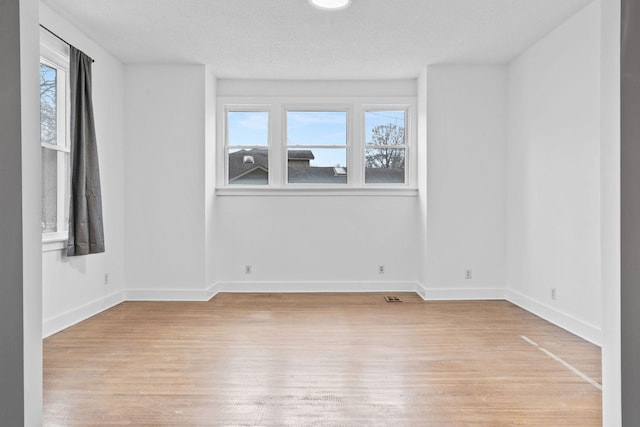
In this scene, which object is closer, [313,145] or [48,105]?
[48,105]

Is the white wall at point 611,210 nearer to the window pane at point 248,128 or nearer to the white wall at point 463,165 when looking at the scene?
the white wall at point 463,165

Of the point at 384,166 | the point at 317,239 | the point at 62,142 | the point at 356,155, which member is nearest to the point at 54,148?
the point at 62,142

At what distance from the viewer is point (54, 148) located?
12.0 feet

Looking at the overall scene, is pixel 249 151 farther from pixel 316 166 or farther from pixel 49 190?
pixel 49 190

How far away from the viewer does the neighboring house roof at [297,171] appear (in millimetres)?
5344

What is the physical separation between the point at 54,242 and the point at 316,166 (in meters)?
2.96

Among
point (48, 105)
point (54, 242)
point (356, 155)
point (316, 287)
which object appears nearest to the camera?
point (54, 242)

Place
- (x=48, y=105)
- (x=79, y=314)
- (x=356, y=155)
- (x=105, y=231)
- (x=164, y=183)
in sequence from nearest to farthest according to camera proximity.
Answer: (x=48, y=105)
(x=79, y=314)
(x=105, y=231)
(x=164, y=183)
(x=356, y=155)

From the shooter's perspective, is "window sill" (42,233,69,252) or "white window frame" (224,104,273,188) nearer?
"window sill" (42,233,69,252)

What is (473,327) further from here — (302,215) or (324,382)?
(302,215)

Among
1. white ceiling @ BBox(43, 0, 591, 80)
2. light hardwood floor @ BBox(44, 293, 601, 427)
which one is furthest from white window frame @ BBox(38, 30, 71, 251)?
light hardwood floor @ BBox(44, 293, 601, 427)

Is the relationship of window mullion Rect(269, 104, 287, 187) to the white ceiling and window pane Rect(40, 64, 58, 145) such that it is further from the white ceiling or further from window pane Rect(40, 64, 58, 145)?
window pane Rect(40, 64, 58, 145)

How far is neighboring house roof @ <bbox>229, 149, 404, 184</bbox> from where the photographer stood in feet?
17.5

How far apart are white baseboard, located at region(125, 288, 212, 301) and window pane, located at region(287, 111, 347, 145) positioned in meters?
2.14
